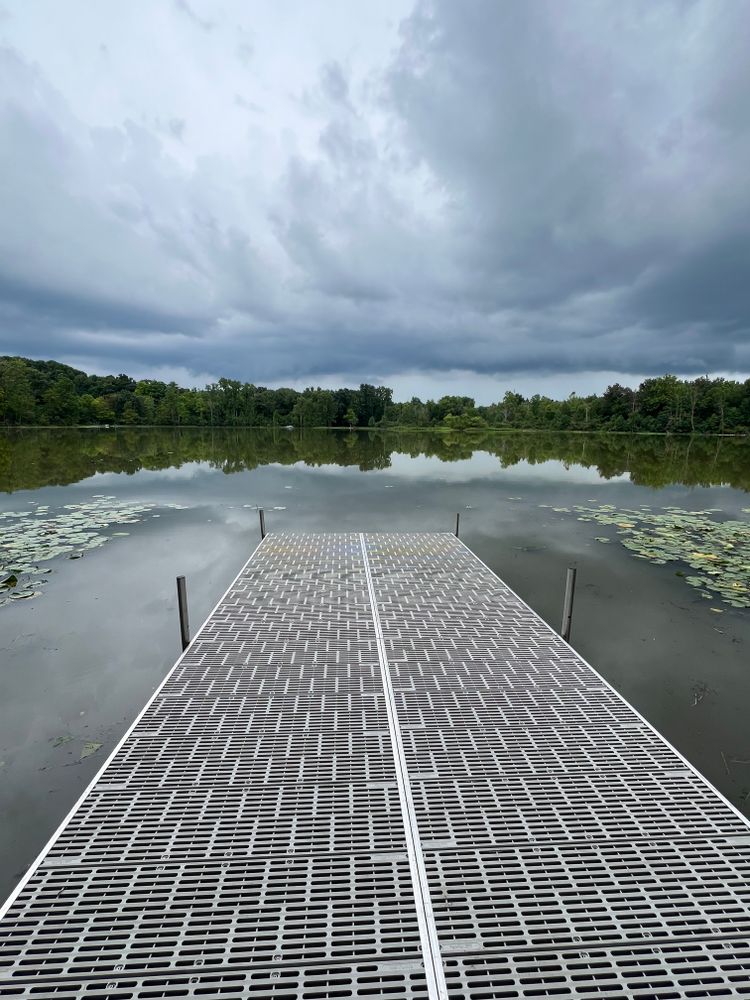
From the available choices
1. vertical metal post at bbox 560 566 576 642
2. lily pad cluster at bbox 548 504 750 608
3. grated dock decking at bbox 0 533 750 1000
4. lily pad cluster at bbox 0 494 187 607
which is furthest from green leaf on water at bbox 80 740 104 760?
lily pad cluster at bbox 548 504 750 608

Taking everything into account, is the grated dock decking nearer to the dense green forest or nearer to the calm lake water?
the calm lake water

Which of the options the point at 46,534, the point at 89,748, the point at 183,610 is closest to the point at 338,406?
the point at 46,534

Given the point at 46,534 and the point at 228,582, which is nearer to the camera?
the point at 228,582

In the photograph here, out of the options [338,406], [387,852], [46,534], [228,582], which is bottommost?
[228,582]

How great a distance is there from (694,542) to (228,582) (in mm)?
11963

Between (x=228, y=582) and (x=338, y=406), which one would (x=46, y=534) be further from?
(x=338, y=406)

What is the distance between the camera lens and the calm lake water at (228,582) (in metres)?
4.75

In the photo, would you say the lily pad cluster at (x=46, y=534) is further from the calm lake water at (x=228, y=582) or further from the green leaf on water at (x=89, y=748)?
the green leaf on water at (x=89, y=748)

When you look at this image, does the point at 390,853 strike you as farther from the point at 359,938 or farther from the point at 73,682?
the point at 73,682

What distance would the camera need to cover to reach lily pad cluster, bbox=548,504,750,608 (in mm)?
9234

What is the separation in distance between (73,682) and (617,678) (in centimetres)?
717

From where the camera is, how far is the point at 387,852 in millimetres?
3109

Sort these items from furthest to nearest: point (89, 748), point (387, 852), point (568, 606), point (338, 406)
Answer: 1. point (338, 406)
2. point (568, 606)
3. point (89, 748)
4. point (387, 852)

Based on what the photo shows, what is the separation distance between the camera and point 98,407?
7375 cm
